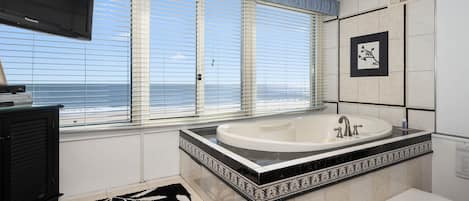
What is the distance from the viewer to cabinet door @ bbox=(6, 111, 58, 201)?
1.42m

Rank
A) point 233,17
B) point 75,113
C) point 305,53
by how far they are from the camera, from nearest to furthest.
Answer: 1. point 75,113
2. point 233,17
3. point 305,53

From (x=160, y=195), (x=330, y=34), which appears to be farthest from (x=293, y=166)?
(x=330, y=34)

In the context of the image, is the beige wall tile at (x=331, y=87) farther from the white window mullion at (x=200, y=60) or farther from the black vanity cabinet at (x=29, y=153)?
the black vanity cabinet at (x=29, y=153)

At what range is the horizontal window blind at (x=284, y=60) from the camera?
3.00 meters

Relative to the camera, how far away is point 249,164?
4.87ft

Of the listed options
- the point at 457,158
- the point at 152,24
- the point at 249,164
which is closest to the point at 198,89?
the point at 152,24

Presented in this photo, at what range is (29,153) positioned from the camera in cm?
150

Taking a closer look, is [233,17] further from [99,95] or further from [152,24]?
[99,95]

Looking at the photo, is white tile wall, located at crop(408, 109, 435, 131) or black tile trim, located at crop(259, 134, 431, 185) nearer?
black tile trim, located at crop(259, 134, 431, 185)

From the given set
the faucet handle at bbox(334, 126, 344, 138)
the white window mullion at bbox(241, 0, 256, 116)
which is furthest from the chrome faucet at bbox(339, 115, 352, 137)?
the white window mullion at bbox(241, 0, 256, 116)

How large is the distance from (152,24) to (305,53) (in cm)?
204

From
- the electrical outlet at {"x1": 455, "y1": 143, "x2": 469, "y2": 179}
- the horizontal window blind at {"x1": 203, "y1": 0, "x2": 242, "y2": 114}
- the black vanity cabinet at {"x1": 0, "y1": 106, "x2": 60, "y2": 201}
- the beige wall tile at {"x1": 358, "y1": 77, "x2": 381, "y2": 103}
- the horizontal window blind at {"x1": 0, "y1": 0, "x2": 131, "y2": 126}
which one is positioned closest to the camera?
the black vanity cabinet at {"x1": 0, "y1": 106, "x2": 60, "y2": 201}

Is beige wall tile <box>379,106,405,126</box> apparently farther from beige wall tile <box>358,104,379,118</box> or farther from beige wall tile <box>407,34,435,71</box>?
beige wall tile <box>407,34,435,71</box>

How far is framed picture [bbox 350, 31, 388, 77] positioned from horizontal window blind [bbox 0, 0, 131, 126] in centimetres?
260
